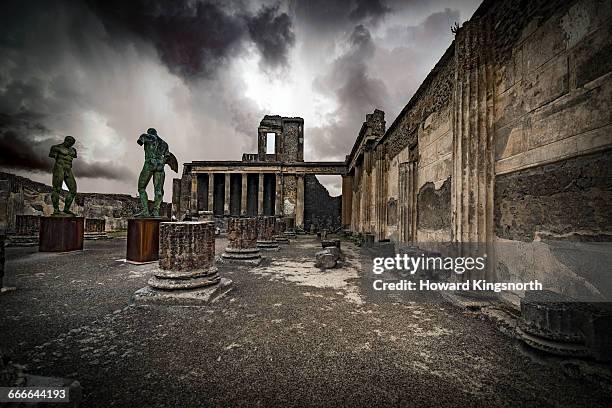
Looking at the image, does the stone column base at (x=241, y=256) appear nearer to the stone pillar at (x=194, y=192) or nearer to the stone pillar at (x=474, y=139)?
the stone pillar at (x=474, y=139)

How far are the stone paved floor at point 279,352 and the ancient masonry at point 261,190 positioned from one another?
1503 cm

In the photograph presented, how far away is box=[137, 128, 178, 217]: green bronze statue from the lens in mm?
6672

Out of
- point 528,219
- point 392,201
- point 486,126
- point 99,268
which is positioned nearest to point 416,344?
point 528,219

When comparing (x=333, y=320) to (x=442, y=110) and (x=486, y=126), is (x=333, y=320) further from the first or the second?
(x=442, y=110)

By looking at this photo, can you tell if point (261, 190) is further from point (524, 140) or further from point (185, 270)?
point (524, 140)

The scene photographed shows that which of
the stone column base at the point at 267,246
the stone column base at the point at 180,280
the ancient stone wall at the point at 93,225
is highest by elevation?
the ancient stone wall at the point at 93,225

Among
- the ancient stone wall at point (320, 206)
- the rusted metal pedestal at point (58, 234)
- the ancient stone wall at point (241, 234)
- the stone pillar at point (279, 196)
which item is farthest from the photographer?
the ancient stone wall at point (320, 206)

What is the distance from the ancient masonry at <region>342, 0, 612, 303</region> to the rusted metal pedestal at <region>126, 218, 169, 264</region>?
673cm

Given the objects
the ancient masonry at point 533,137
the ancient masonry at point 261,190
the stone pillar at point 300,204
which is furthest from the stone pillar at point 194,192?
the ancient masonry at point 533,137

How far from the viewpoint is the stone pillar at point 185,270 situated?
3.65 meters

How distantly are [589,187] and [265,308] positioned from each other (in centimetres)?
380

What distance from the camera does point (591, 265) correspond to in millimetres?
2551

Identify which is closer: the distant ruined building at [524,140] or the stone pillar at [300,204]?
the distant ruined building at [524,140]

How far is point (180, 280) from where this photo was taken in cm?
395
